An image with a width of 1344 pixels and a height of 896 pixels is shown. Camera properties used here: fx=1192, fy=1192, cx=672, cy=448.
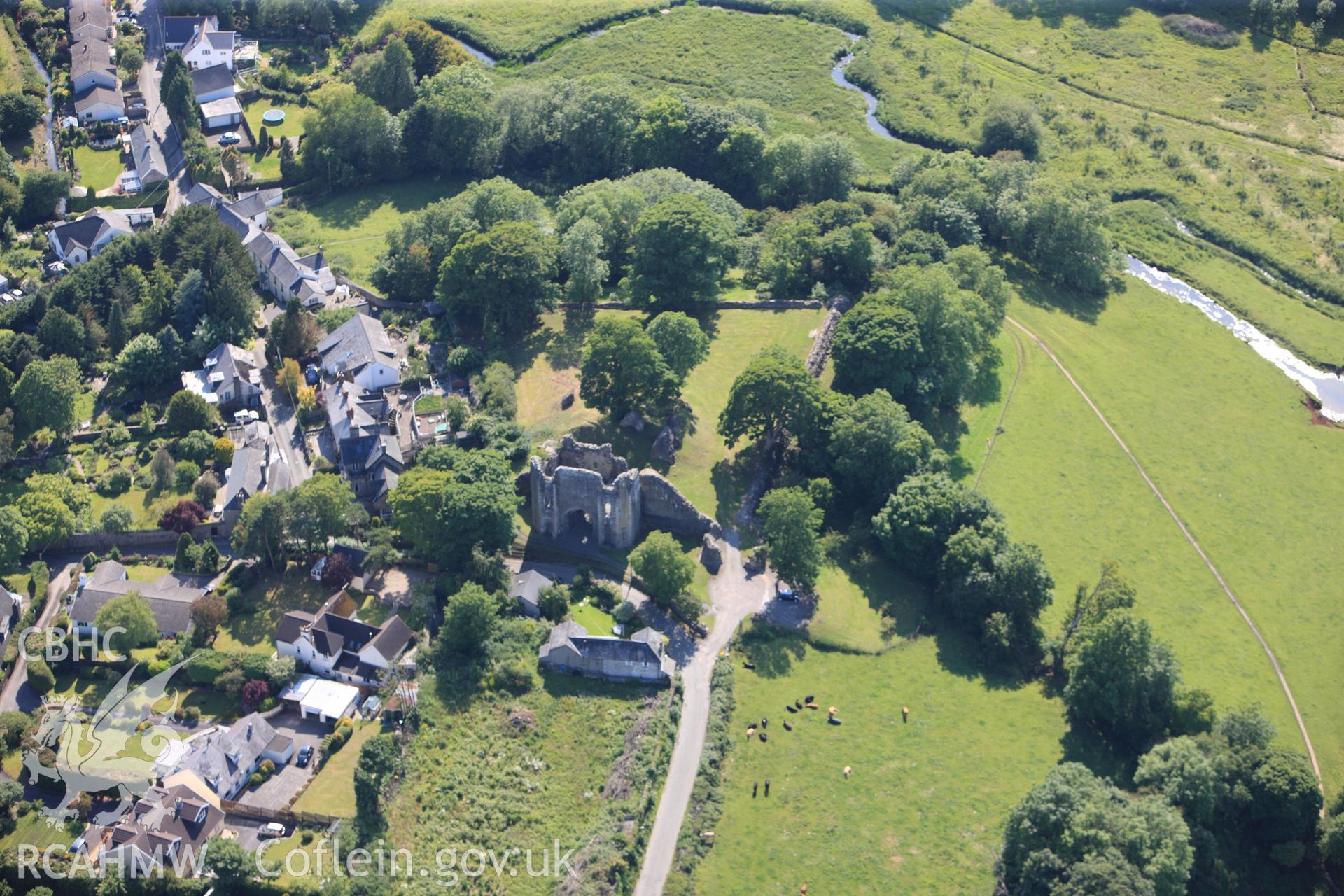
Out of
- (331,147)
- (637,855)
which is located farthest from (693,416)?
(331,147)

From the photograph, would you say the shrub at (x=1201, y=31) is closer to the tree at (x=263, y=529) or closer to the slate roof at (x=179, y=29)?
the slate roof at (x=179, y=29)

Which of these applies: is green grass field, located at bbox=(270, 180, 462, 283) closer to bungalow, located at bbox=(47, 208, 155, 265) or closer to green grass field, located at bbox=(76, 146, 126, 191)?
bungalow, located at bbox=(47, 208, 155, 265)

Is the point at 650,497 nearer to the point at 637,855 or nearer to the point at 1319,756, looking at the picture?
the point at 637,855

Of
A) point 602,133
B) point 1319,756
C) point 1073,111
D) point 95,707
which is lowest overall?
point 95,707

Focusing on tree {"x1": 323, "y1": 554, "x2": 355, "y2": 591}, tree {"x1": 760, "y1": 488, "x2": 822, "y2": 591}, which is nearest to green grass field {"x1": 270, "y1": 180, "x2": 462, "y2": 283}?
tree {"x1": 323, "y1": 554, "x2": 355, "y2": 591}

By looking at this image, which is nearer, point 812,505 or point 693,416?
point 812,505

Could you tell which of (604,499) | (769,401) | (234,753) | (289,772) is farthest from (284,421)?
(769,401)

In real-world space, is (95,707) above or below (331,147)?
below
